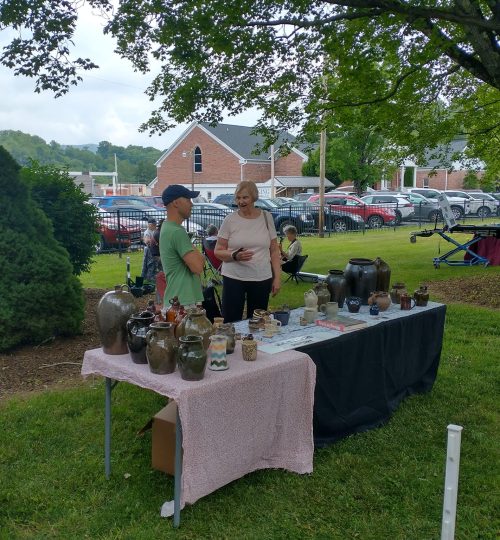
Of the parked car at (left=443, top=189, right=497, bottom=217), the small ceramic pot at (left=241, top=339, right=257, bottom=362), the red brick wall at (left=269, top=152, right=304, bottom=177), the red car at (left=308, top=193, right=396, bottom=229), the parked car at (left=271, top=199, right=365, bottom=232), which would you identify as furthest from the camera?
the red brick wall at (left=269, top=152, right=304, bottom=177)

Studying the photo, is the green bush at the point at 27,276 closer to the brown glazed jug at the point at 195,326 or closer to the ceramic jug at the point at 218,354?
the brown glazed jug at the point at 195,326

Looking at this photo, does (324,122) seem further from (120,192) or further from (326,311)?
(120,192)

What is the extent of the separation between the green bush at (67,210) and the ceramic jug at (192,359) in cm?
545

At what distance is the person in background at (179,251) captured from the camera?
3584 millimetres

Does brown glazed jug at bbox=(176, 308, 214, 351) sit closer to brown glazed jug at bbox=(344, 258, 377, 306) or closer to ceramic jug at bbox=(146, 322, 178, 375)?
ceramic jug at bbox=(146, 322, 178, 375)

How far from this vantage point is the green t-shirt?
11.8ft

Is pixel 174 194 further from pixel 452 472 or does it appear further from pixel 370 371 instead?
pixel 452 472

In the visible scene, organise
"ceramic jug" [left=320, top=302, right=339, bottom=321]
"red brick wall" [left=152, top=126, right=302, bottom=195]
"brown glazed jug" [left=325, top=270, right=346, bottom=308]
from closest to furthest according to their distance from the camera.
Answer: "ceramic jug" [left=320, top=302, right=339, bottom=321] < "brown glazed jug" [left=325, top=270, right=346, bottom=308] < "red brick wall" [left=152, top=126, right=302, bottom=195]

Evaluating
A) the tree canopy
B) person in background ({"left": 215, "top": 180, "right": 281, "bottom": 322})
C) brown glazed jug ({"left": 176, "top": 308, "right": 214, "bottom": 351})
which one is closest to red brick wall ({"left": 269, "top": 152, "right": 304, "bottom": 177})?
the tree canopy

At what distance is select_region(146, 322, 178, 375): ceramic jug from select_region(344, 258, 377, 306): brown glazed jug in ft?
6.63

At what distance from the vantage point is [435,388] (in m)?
4.87

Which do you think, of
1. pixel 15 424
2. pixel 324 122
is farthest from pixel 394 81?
pixel 15 424

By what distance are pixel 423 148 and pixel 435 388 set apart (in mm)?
7002

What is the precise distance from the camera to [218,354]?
2.97 metres
